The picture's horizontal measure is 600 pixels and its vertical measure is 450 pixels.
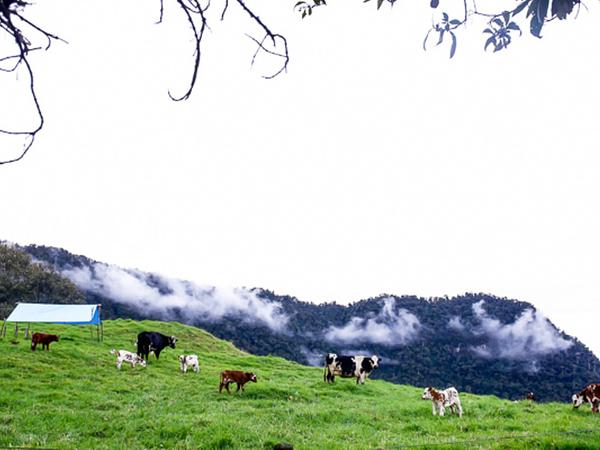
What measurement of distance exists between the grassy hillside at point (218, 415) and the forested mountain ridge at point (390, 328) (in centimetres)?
5692

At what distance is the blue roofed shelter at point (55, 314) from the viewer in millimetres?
24239

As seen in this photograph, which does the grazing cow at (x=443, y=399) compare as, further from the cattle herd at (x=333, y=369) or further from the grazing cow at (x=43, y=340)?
the grazing cow at (x=43, y=340)

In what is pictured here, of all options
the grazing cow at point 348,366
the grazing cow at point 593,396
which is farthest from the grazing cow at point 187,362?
the grazing cow at point 593,396

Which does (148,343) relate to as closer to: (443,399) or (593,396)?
(443,399)

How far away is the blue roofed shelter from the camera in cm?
2424

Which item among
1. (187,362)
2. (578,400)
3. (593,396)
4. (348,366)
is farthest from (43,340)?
(593,396)

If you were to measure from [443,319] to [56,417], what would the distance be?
93.7m

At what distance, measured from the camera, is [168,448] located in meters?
8.98

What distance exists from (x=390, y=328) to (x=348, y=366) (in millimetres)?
77150

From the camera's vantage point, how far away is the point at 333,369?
68.2ft

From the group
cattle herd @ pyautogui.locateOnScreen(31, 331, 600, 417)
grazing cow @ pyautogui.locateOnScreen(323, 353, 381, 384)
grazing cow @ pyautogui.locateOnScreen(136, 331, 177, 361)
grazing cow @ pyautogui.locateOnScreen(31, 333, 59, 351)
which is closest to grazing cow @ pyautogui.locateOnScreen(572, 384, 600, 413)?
cattle herd @ pyautogui.locateOnScreen(31, 331, 600, 417)

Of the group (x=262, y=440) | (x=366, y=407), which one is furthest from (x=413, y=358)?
(x=262, y=440)

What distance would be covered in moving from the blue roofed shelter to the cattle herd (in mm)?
2726

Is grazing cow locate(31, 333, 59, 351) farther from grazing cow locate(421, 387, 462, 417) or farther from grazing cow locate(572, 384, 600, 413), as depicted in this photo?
grazing cow locate(572, 384, 600, 413)
